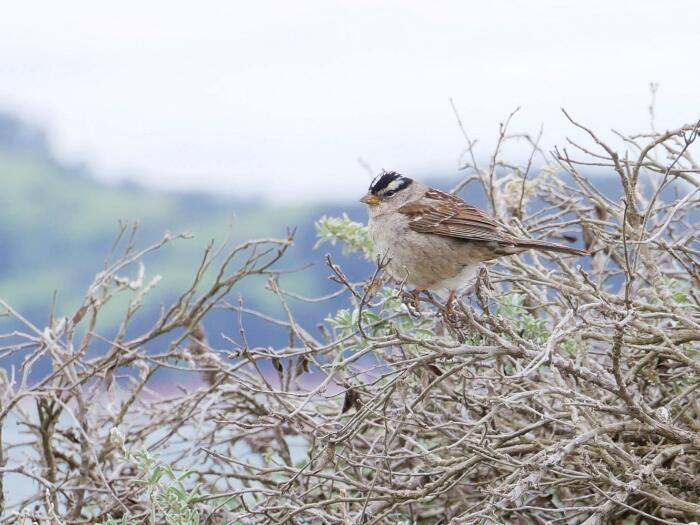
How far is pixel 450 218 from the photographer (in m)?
4.06

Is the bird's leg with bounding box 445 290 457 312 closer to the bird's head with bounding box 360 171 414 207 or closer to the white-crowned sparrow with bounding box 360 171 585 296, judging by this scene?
the white-crowned sparrow with bounding box 360 171 585 296

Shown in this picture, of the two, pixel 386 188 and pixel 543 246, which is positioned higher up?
pixel 386 188

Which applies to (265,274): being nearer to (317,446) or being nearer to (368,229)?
(368,229)

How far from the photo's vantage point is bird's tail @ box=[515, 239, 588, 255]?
11.6 ft

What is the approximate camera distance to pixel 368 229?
4.26m

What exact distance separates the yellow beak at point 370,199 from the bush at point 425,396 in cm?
12

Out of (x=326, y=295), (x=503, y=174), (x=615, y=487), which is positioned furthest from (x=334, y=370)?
(x=503, y=174)

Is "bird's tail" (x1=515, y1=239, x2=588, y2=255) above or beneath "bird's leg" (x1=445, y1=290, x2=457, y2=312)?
above

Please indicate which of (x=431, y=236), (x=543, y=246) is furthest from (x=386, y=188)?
(x=543, y=246)

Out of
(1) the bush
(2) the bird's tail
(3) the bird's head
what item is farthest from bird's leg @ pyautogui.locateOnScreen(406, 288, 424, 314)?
(3) the bird's head

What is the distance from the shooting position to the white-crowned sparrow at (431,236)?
3863 mm

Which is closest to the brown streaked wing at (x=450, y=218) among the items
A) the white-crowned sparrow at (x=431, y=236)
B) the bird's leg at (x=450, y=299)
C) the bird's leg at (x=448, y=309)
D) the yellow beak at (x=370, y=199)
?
the white-crowned sparrow at (x=431, y=236)

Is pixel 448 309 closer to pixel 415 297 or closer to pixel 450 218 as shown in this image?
pixel 415 297

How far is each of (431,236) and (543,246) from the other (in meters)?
0.53
